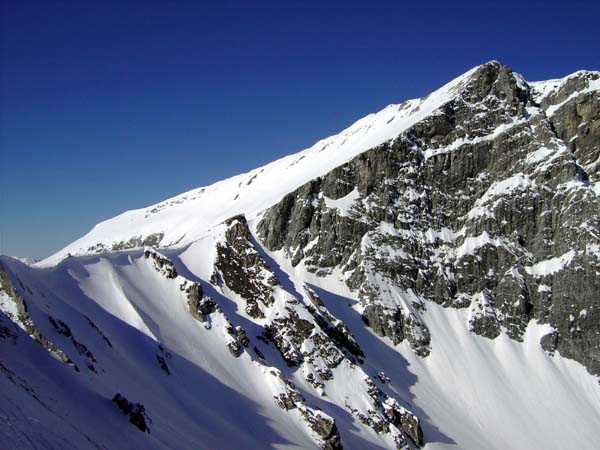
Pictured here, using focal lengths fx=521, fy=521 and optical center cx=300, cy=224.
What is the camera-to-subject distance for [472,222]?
395ft

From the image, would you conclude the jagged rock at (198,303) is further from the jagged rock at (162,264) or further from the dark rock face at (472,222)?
the dark rock face at (472,222)

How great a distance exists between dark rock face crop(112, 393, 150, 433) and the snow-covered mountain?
2.60 metres

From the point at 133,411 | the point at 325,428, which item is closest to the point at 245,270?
the point at 325,428

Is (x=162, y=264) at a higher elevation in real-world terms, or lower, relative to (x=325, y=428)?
higher

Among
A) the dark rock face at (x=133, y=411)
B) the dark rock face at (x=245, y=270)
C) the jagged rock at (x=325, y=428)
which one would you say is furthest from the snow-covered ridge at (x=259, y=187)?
the dark rock face at (x=133, y=411)

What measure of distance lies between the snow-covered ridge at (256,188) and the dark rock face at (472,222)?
830 cm

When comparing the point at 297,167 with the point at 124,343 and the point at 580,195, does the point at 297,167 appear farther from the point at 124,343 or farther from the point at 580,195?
the point at 124,343

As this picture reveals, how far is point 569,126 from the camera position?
12925cm

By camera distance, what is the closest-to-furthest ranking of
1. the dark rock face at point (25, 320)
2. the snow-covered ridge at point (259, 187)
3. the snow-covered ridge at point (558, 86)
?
the dark rock face at point (25, 320) < the snow-covered ridge at point (558, 86) < the snow-covered ridge at point (259, 187)

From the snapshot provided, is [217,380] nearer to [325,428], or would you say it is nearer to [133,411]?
[325,428]

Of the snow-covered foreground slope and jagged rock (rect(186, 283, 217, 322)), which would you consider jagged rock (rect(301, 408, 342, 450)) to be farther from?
jagged rock (rect(186, 283, 217, 322))

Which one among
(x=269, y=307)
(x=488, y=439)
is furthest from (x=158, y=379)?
(x=488, y=439)

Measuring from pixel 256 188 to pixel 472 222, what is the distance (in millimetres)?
66392

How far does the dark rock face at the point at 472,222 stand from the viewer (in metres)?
112
